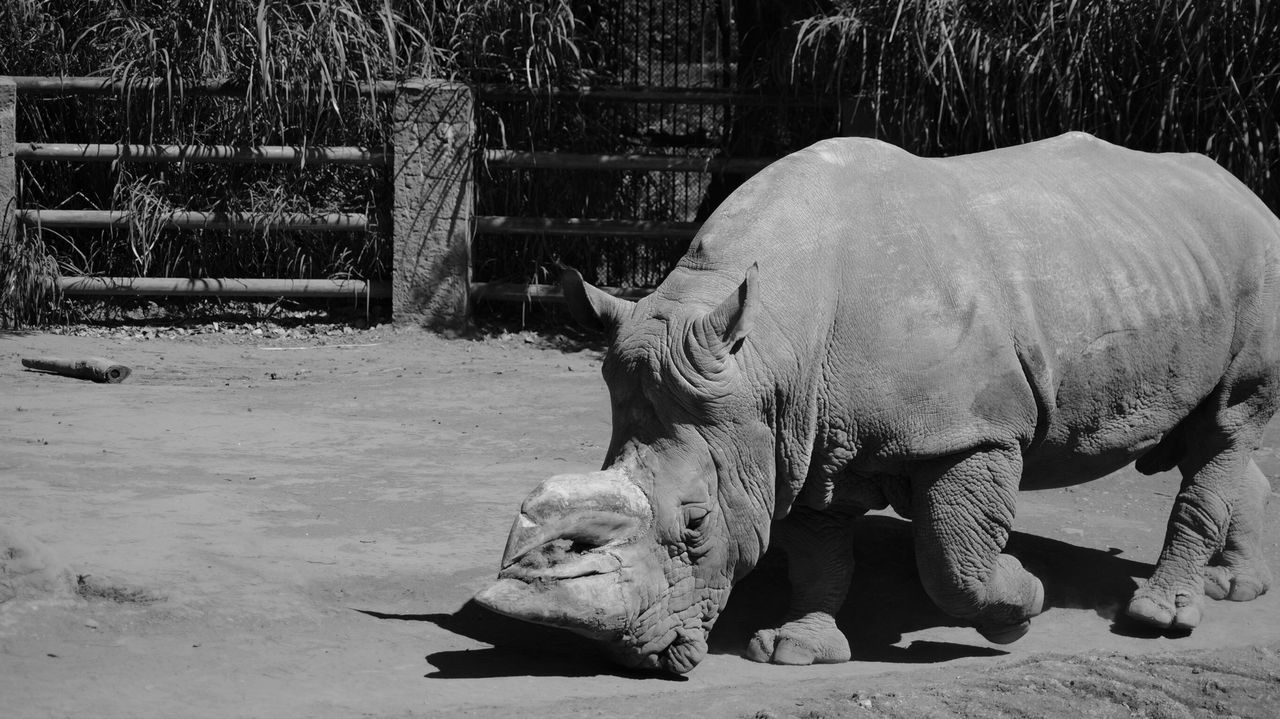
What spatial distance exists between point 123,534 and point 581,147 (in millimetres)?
5735

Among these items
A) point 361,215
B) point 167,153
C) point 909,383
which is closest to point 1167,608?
point 909,383

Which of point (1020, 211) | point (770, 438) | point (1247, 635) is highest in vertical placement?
point (1020, 211)

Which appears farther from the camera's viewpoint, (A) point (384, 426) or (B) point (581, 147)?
(B) point (581, 147)

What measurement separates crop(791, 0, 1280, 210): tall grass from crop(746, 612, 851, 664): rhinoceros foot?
484 centimetres

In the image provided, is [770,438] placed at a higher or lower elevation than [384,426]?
higher

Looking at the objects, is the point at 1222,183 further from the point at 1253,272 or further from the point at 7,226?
the point at 7,226

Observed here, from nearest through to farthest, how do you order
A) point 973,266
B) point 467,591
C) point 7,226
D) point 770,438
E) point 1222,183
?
point 770,438, point 973,266, point 467,591, point 1222,183, point 7,226

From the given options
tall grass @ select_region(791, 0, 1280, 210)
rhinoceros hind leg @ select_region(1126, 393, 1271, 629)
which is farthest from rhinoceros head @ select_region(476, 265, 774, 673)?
tall grass @ select_region(791, 0, 1280, 210)

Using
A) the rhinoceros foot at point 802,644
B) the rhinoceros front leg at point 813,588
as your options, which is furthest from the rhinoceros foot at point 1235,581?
the rhinoceros foot at point 802,644

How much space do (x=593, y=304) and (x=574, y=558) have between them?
0.78 m

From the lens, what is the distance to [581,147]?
398 inches

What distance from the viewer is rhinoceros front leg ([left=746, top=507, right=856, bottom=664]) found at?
449 cm

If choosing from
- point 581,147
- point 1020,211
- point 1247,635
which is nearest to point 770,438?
point 1020,211

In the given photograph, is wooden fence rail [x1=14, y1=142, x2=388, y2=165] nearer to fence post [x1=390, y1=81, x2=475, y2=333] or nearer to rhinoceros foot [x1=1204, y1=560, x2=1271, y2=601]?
→ fence post [x1=390, y1=81, x2=475, y2=333]
